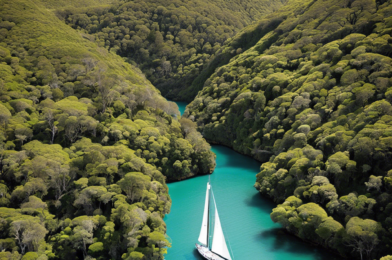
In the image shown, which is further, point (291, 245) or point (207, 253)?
point (291, 245)

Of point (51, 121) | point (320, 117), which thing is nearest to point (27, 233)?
point (51, 121)

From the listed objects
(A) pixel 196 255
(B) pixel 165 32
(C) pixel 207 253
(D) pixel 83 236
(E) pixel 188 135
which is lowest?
(A) pixel 196 255

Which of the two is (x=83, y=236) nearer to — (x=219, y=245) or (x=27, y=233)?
(x=27, y=233)

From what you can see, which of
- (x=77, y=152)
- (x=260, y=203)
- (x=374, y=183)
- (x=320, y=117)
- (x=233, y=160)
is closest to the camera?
(x=374, y=183)

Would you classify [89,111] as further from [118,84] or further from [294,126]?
[294,126]

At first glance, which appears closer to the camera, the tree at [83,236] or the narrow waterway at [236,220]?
the tree at [83,236]

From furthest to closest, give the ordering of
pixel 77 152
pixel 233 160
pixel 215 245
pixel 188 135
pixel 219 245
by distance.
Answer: pixel 233 160 < pixel 188 135 < pixel 77 152 < pixel 215 245 < pixel 219 245

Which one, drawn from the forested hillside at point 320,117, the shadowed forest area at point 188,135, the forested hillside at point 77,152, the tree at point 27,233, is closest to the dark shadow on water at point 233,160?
the forested hillside at point 320,117

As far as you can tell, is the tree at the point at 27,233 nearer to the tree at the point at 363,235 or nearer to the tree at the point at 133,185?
the tree at the point at 133,185

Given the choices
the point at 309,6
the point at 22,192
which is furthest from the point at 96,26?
the point at 22,192
